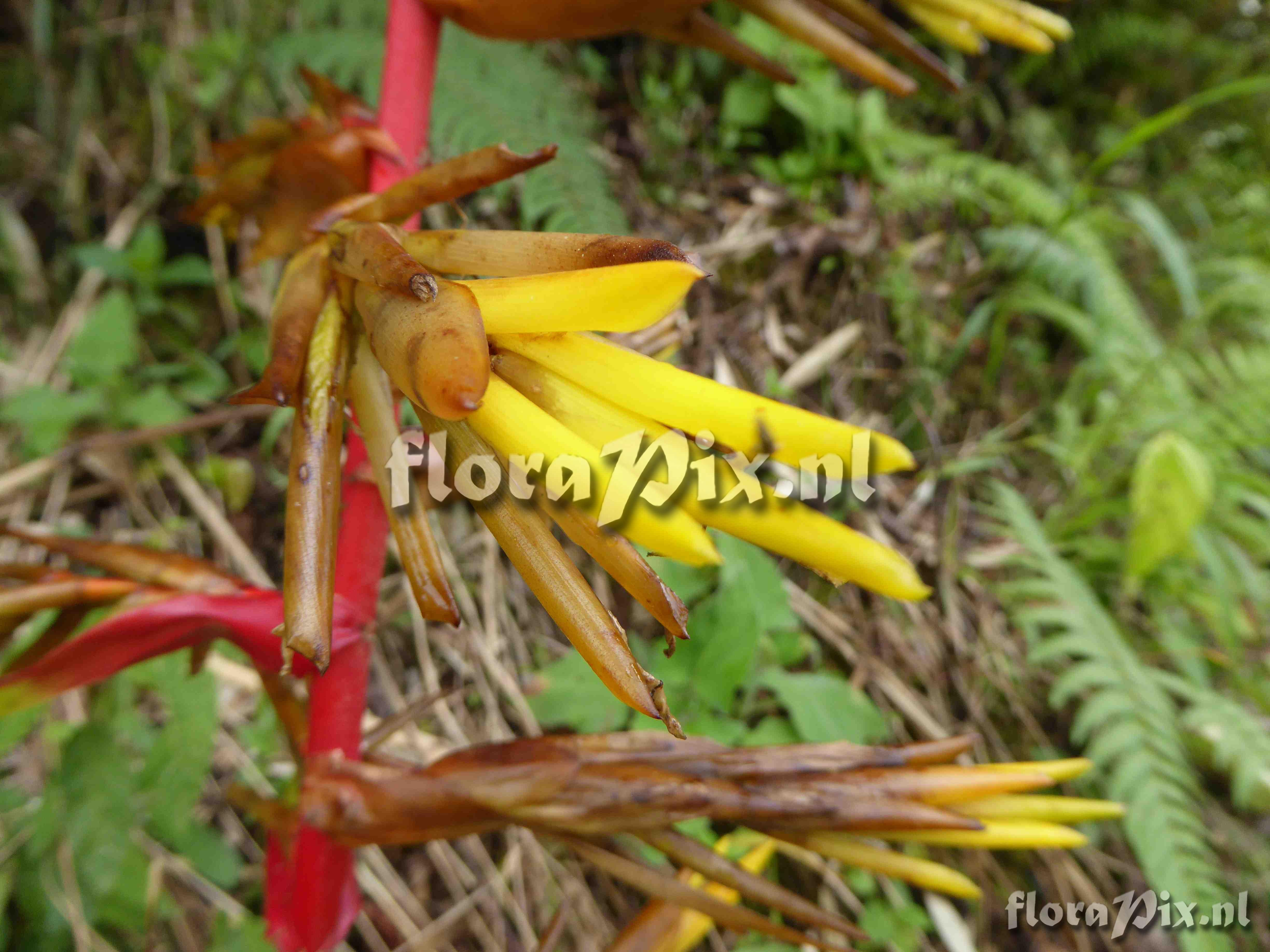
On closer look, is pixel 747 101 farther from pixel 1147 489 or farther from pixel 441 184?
pixel 441 184

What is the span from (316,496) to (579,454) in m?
0.14

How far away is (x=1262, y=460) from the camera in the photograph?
1592 millimetres

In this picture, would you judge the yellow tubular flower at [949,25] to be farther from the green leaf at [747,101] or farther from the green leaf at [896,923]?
the green leaf at [896,923]

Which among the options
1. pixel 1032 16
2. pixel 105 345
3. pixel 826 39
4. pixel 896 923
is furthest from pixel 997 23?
pixel 105 345

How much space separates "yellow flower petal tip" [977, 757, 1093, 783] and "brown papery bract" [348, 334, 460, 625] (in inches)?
16.5

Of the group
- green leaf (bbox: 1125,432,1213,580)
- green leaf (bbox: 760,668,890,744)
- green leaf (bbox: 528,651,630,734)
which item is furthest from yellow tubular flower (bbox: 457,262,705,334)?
green leaf (bbox: 1125,432,1213,580)

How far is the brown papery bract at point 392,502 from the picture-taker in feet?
1.23

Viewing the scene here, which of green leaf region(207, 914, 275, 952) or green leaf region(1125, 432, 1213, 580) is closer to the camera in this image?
green leaf region(207, 914, 275, 952)

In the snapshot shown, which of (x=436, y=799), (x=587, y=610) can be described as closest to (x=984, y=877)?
(x=436, y=799)

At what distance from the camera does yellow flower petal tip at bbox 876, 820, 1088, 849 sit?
1.77 ft

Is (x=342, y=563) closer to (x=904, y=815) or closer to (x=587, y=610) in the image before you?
(x=587, y=610)

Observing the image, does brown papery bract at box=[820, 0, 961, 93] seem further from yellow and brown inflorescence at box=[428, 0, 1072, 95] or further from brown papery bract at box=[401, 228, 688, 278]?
brown papery bract at box=[401, 228, 688, 278]

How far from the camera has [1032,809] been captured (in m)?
0.57

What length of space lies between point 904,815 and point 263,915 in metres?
0.72
